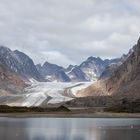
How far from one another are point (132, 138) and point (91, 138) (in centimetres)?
527

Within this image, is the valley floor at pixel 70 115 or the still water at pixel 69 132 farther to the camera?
the valley floor at pixel 70 115

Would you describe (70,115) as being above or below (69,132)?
above

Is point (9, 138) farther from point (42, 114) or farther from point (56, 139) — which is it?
point (42, 114)

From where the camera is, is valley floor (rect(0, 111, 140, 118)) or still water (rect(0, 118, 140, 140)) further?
valley floor (rect(0, 111, 140, 118))

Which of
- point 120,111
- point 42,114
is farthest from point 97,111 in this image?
point 42,114

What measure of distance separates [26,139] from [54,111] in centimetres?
10451

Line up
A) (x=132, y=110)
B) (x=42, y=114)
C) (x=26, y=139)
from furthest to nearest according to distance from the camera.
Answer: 1. (x=132, y=110)
2. (x=42, y=114)
3. (x=26, y=139)

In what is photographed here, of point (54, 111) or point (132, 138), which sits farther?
point (54, 111)

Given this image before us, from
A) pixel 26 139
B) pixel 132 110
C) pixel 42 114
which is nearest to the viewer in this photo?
pixel 26 139

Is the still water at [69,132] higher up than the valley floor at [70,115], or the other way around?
the valley floor at [70,115]

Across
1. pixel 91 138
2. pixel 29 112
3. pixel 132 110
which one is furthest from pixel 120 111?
pixel 91 138

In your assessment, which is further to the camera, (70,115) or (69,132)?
(70,115)

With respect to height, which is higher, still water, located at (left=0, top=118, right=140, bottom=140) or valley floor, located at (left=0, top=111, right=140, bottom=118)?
valley floor, located at (left=0, top=111, right=140, bottom=118)

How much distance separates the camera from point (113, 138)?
2437 inches
